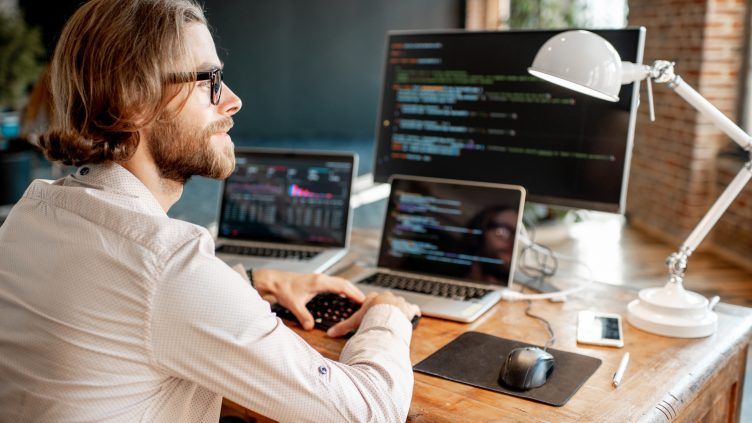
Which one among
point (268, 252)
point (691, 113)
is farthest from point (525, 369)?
point (691, 113)

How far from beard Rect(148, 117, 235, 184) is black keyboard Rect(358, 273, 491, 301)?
644 mm

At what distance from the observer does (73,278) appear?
102 centimetres

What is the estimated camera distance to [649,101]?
→ 1501 mm

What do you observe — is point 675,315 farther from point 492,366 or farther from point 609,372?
point 492,366

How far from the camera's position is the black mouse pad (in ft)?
4.10

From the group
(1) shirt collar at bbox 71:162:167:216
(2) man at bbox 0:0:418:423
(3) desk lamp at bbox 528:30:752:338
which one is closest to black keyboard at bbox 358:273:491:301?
(3) desk lamp at bbox 528:30:752:338

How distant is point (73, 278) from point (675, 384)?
38.1 inches

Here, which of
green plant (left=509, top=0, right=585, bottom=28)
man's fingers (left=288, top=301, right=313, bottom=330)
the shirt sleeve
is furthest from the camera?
green plant (left=509, top=0, right=585, bottom=28)

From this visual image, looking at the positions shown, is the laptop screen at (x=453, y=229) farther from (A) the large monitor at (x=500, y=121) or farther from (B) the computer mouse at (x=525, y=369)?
(B) the computer mouse at (x=525, y=369)

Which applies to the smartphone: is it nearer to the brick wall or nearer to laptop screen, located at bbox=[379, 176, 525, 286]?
laptop screen, located at bbox=[379, 176, 525, 286]

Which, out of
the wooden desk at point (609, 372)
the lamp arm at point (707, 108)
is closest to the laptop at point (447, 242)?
the wooden desk at point (609, 372)

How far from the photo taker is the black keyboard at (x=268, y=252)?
2.06 meters

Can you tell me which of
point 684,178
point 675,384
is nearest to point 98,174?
point 675,384

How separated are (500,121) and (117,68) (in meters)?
1.09
